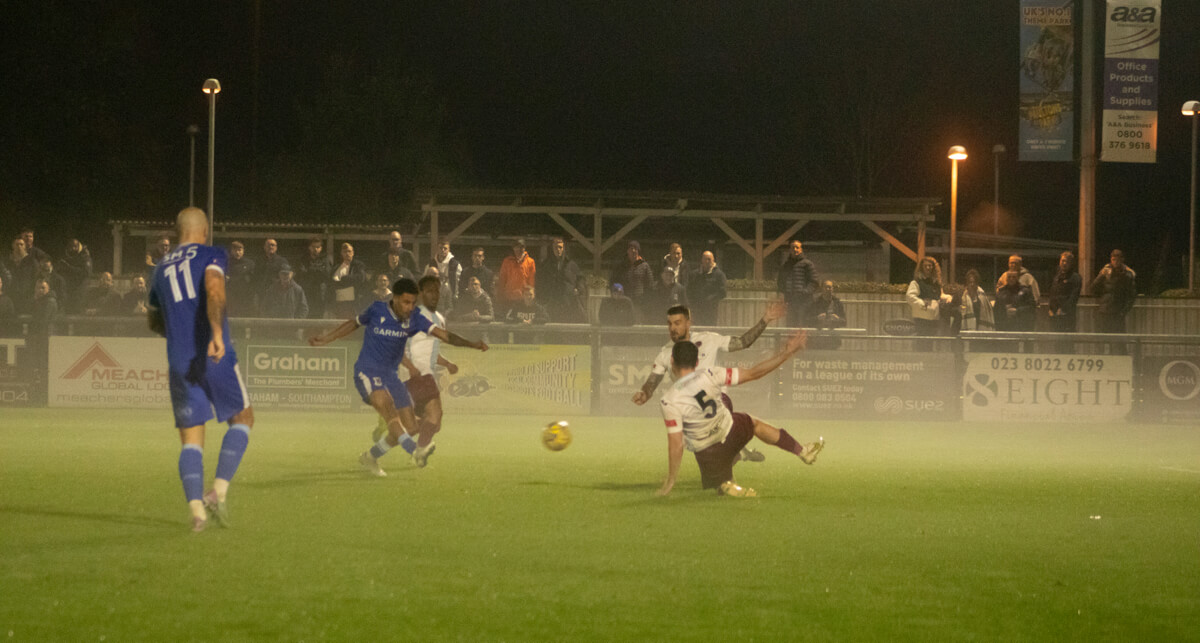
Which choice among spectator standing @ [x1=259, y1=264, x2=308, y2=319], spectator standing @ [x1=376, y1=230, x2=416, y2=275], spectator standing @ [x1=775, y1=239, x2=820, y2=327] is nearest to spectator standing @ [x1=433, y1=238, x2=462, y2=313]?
spectator standing @ [x1=376, y1=230, x2=416, y2=275]

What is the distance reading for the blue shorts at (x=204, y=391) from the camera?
8586 mm

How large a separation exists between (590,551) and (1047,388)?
47.7 ft

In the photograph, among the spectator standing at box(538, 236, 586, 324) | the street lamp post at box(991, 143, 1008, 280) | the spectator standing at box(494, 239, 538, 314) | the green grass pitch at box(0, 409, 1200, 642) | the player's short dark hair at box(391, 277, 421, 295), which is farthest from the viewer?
the street lamp post at box(991, 143, 1008, 280)

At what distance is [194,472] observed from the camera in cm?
853

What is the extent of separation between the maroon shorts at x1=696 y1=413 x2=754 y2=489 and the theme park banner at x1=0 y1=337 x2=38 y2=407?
1354cm

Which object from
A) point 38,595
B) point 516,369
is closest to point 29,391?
point 516,369

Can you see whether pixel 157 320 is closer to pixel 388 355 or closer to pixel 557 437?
pixel 388 355

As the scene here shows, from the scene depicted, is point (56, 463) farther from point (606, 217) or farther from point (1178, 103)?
point (1178, 103)

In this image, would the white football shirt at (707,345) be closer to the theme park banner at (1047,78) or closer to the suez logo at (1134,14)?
the theme park banner at (1047,78)

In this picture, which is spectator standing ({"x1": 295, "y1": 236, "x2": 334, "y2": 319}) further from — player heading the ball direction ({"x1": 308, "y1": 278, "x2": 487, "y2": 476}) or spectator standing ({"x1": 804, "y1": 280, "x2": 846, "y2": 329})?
player heading the ball direction ({"x1": 308, "y1": 278, "x2": 487, "y2": 476})

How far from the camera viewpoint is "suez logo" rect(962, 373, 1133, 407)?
2072 centimetres

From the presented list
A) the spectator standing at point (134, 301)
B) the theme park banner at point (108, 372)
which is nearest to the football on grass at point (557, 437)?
the theme park banner at point (108, 372)

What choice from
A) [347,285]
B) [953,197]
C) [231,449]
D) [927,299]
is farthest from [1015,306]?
[231,449]

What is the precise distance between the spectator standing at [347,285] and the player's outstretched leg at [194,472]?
12.5 m
